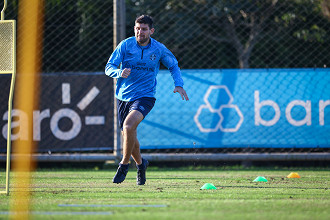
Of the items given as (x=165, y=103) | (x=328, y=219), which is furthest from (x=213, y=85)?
(x=328, y=219)

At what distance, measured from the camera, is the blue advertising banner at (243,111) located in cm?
927

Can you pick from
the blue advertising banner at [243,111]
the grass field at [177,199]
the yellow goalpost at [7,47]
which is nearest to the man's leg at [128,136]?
the grass field at [177,199]

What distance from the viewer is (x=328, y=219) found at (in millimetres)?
4012

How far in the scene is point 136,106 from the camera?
6551 millimetres

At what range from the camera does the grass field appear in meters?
4.19

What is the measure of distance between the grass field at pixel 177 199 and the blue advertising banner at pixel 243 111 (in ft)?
6.49

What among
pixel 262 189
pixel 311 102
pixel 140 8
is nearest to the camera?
pixel 262 189

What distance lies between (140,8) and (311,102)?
156 inches

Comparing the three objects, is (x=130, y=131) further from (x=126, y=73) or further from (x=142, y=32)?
(x=142, y=32)

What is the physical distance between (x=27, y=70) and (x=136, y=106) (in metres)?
3.92

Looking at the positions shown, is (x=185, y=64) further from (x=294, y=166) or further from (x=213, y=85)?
(x=294, y=166)

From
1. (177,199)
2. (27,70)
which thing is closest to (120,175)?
(177,199)

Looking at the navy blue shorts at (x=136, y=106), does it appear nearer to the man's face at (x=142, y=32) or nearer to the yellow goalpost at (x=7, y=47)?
the man's face at (x=142, y=32)

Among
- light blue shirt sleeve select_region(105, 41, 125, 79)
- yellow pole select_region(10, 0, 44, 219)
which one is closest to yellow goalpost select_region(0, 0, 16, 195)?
light blue shirt sleeve select_region(105, 41, 125, 79)
